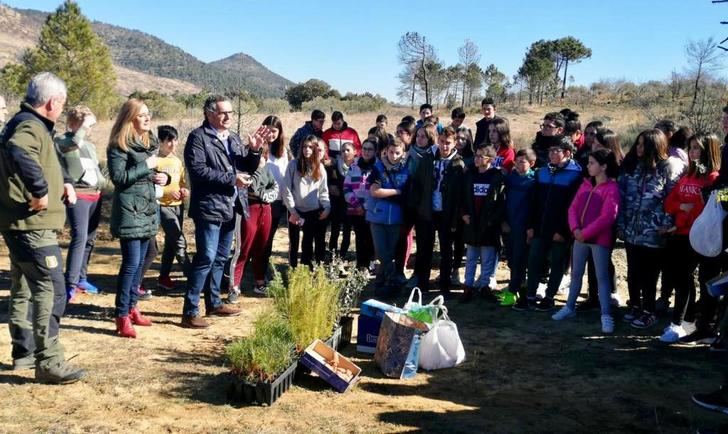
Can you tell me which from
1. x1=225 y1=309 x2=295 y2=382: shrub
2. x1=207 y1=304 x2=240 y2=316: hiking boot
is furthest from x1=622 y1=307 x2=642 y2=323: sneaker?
x1=207 y1=304 x2=240 y2=316: hiking boot

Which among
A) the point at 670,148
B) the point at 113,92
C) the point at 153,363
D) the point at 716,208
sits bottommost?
the point at 153,363

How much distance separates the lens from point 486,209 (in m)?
6.58

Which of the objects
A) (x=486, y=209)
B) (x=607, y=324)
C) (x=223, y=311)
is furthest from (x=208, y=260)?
(x=607, y=324)

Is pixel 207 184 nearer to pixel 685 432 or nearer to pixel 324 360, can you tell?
pixel 324 360

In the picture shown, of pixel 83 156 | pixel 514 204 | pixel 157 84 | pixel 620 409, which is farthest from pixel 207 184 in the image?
pixel 157 84

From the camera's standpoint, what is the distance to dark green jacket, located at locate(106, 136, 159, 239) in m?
5.02

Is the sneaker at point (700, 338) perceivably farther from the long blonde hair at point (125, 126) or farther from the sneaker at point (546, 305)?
the long blonde hair at point (125, 126)

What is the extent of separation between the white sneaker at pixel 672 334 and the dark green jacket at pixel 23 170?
5.15 meters

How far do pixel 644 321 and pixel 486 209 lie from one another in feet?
6.19

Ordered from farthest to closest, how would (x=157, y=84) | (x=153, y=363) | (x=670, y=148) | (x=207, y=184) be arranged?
(x=157, y=84), (x=670, y=148), (x=207, y=184), (x=153, y=363)

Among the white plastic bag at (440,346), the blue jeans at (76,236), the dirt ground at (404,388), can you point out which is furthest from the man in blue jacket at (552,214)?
the blue jeans at (76,236)

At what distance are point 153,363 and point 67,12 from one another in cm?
2588

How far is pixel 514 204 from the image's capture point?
656cm

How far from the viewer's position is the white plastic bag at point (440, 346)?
4812mm
